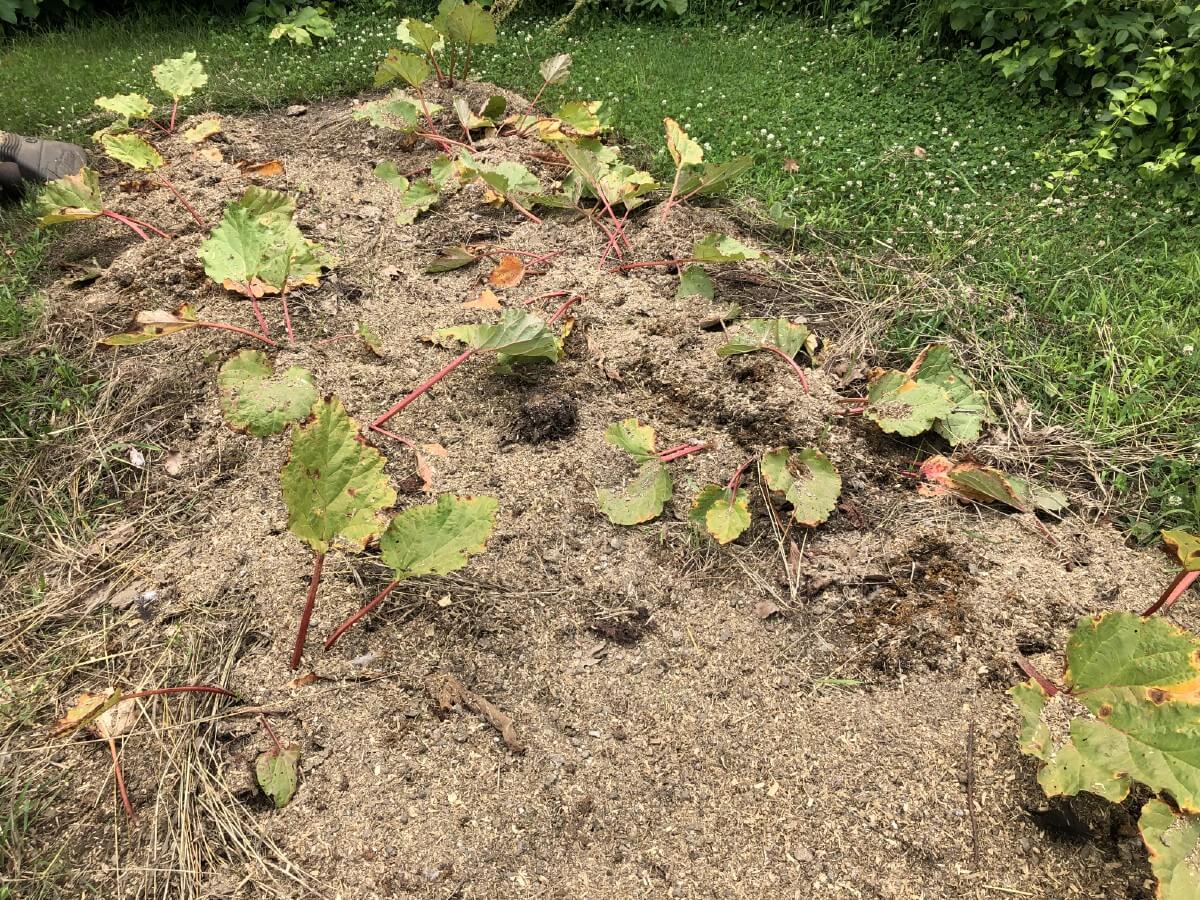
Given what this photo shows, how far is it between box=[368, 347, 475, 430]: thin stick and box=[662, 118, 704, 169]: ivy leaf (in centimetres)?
107

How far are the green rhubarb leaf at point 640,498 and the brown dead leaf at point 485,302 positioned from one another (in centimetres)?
83

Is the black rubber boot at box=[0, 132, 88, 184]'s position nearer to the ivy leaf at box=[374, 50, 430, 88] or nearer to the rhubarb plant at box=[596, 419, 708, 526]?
the ivy leaf at box=[374, 50, 430, 88]

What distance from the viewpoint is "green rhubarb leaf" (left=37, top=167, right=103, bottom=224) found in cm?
259

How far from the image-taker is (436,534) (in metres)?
1.64

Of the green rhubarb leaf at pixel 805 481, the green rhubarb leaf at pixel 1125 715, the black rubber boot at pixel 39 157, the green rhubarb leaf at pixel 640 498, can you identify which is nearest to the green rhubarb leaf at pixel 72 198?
the black rubber boot at pixel 39 157

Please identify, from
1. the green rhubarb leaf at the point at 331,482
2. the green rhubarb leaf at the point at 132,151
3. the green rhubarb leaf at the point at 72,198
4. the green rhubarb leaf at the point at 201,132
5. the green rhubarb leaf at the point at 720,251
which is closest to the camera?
the green rhubarb leaf at the point at 331,482

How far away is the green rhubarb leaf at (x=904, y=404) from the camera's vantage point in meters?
2.00

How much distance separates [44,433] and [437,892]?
1.70 meters

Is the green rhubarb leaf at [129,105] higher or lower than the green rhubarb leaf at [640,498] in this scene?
higher

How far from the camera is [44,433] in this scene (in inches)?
85.2

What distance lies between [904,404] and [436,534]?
1.23 metres

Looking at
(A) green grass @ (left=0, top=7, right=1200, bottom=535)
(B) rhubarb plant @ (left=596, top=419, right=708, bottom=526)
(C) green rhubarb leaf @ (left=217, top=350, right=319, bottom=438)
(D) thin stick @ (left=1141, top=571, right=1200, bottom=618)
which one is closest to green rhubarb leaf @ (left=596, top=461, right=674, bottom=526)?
(B) rhubarb plant @ (left=596, top=419, right=708, bottom=526)

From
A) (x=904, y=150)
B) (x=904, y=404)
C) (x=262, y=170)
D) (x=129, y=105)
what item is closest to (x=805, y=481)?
(x=904, y=404)

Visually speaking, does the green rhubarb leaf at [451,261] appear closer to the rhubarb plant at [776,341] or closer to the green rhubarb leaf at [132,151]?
the rhubarb plant at [776,341]
